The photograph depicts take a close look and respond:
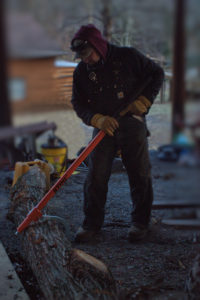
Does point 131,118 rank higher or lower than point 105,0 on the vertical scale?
lower

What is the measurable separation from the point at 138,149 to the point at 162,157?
0.23 metres

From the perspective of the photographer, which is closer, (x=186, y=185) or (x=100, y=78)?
(x=186, y=185)

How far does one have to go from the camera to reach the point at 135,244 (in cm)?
238

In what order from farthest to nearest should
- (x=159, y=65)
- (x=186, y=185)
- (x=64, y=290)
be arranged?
1. (x=159, y=65)
2. (x=64, y=290)
3. (x=186, y=185)

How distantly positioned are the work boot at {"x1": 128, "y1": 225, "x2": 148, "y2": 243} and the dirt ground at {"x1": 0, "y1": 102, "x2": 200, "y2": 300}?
7 cm

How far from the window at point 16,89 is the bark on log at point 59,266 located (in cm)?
119

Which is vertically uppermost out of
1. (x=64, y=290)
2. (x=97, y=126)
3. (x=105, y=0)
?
(x=105, y=0)

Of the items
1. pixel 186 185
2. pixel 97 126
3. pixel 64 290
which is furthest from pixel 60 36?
pixel 64 290

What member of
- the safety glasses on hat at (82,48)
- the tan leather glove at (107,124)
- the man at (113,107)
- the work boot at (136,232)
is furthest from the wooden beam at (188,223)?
the safety glasses on hat at (82,48)

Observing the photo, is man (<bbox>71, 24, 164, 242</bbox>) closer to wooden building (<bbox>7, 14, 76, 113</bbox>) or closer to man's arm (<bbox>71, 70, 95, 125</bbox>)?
man's arm (<bbox>71, 70, 95, 125</bbox>)

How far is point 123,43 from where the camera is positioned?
207cm

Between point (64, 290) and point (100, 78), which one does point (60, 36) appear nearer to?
point (100, 78)

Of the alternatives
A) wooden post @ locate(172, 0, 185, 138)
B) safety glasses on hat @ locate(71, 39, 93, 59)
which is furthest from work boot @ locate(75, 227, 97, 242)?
wooden post @ locate(172, 0, 185, 138)

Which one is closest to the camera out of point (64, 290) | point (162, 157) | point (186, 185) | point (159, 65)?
point (186, 185)
